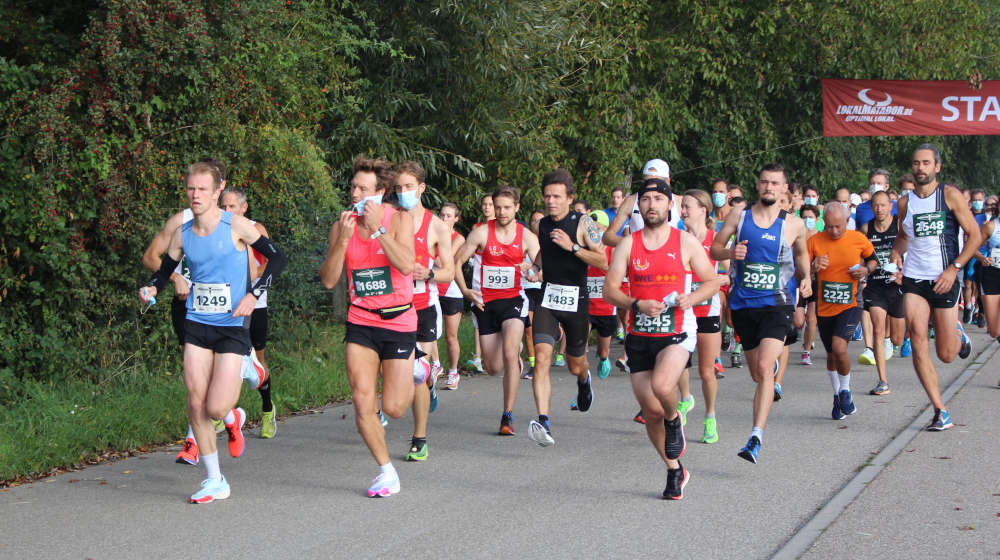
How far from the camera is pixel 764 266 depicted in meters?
8.35

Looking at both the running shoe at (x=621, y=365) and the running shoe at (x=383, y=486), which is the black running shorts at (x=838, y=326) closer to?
the running shoe at (x=621, y=365)

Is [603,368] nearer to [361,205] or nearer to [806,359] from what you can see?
[806,359]

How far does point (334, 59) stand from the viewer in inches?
546

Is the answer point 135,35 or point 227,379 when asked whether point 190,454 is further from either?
point 135,35

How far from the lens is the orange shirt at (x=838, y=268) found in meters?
10.0

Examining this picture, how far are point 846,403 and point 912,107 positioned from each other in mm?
14745

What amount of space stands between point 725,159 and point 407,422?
Answer: 692 inches

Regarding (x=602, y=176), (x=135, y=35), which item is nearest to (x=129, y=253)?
(x=135, y=35)

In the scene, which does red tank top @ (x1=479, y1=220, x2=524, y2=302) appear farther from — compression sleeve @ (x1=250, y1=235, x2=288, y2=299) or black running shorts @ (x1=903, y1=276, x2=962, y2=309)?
black running shorts @ (x1=903, y1=276, x2=962, y2=309)

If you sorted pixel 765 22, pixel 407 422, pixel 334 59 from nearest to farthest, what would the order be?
pixel 407 422, pixel 334 59, pixel 765 22

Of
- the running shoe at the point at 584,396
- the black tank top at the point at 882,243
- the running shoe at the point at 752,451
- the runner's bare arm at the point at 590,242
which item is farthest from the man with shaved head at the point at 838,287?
the running shoe at the point at 752,451

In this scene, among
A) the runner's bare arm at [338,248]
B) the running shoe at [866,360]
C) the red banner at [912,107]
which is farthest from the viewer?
the red banner at [912,107]

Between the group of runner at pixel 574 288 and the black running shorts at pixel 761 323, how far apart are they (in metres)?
0.01

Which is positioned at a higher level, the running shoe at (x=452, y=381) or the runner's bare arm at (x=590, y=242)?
the runner's bare arm at (x=590, y=242)
